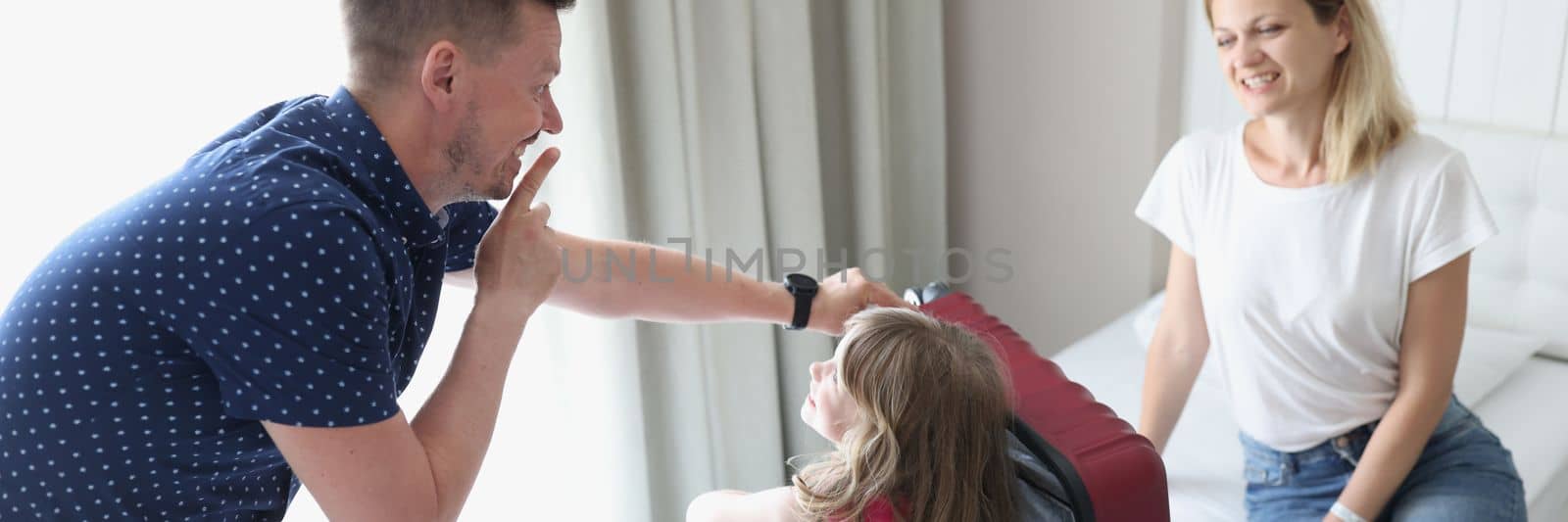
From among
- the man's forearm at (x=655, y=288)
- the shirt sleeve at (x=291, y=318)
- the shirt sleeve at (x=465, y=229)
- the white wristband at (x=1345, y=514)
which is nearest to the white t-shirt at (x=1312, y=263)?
the white wristband at (x=1345, y=514)

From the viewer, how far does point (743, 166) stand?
2.55 metres

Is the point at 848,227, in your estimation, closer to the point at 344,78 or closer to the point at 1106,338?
the point at 1106,338

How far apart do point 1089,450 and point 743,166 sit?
1.35 metres

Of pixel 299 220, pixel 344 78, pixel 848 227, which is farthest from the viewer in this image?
pixel 848 227

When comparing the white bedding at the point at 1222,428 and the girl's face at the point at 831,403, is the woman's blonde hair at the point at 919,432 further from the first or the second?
the white bedding at the point at 1222,428

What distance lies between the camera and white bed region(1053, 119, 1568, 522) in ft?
7.48

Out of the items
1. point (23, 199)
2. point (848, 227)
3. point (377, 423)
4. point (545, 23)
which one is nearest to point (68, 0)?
point (23, 199)

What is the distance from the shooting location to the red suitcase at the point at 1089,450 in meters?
1.28

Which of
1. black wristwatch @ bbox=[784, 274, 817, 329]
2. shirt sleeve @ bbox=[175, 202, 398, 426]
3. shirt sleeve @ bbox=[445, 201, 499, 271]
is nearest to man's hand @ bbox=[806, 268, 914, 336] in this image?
black wristwatch @ bbox=[784, 274, 817, 329]

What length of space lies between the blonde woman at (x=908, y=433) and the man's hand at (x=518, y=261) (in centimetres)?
37

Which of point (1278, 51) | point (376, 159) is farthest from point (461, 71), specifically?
point (1278, 51)

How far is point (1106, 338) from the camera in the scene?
110 inches

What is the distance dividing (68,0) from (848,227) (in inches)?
66.4

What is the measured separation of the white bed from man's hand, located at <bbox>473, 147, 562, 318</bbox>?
1.29m
